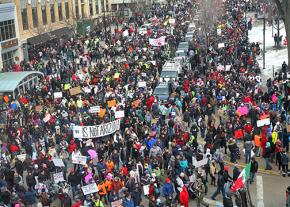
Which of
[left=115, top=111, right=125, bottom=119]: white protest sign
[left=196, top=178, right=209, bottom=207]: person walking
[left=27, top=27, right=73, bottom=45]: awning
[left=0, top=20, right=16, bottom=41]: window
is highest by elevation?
[left=0, top=20, right=16, bottom=41]: window

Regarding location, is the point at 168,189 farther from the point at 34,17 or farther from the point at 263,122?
the point at 34,17

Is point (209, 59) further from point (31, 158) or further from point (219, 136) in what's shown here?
point (31, 158)

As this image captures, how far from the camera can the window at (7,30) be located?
44.0m

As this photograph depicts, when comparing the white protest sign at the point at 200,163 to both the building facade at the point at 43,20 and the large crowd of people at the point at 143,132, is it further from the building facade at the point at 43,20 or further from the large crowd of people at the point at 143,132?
the building facade at the point at 43,20

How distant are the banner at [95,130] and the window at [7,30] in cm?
2440

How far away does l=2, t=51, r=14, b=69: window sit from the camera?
145 ft

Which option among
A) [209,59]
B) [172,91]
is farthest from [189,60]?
[172,91]

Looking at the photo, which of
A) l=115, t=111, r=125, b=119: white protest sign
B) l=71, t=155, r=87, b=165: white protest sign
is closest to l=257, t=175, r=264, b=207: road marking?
l=71, t=155, r=87, b=165: white protest sign

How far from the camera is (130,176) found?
17.6 metres

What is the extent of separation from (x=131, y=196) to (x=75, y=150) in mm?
4234

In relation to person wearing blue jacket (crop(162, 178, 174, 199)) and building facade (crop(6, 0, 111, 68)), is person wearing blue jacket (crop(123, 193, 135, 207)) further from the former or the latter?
building facade (crop(6, 0, 111, 68))

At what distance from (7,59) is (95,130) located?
83.2ft

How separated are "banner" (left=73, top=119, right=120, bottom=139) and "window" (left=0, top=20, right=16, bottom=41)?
24.4 metres

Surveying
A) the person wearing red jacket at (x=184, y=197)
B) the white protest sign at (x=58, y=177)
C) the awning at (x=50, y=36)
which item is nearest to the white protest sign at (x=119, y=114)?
the white protest sign at (x=58, y=177)
